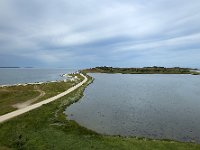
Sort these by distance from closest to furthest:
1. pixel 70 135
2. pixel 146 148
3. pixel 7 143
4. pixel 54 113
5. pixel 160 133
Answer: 1. pixel 146 148
2. pixel 7 143
3. pixel 70 135
4. pixel 160 133
5. pixel 54 113

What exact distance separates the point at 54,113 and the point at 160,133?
18901mm

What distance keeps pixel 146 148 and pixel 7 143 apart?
1504 cm

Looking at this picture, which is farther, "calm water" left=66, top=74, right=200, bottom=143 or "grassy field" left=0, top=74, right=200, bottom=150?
"calm water" left=66, top=74, right=200, bottom=143

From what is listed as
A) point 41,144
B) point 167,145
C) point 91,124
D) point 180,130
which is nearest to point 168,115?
point 180,130

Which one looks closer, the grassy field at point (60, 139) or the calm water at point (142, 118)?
the grassy field at point (60, 139)

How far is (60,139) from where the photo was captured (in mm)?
32031

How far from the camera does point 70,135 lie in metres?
33.7

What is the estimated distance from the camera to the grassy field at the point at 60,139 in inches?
1177

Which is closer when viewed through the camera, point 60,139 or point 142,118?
point 60,139

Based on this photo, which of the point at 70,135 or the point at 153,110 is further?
the point at 153,110

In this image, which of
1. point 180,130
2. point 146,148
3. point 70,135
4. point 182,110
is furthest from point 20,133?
point 182,110

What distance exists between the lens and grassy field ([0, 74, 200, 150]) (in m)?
29.9

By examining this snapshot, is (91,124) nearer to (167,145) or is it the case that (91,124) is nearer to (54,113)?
(54,113)

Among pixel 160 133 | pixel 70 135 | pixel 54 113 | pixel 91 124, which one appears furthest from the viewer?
pixel 54 113
